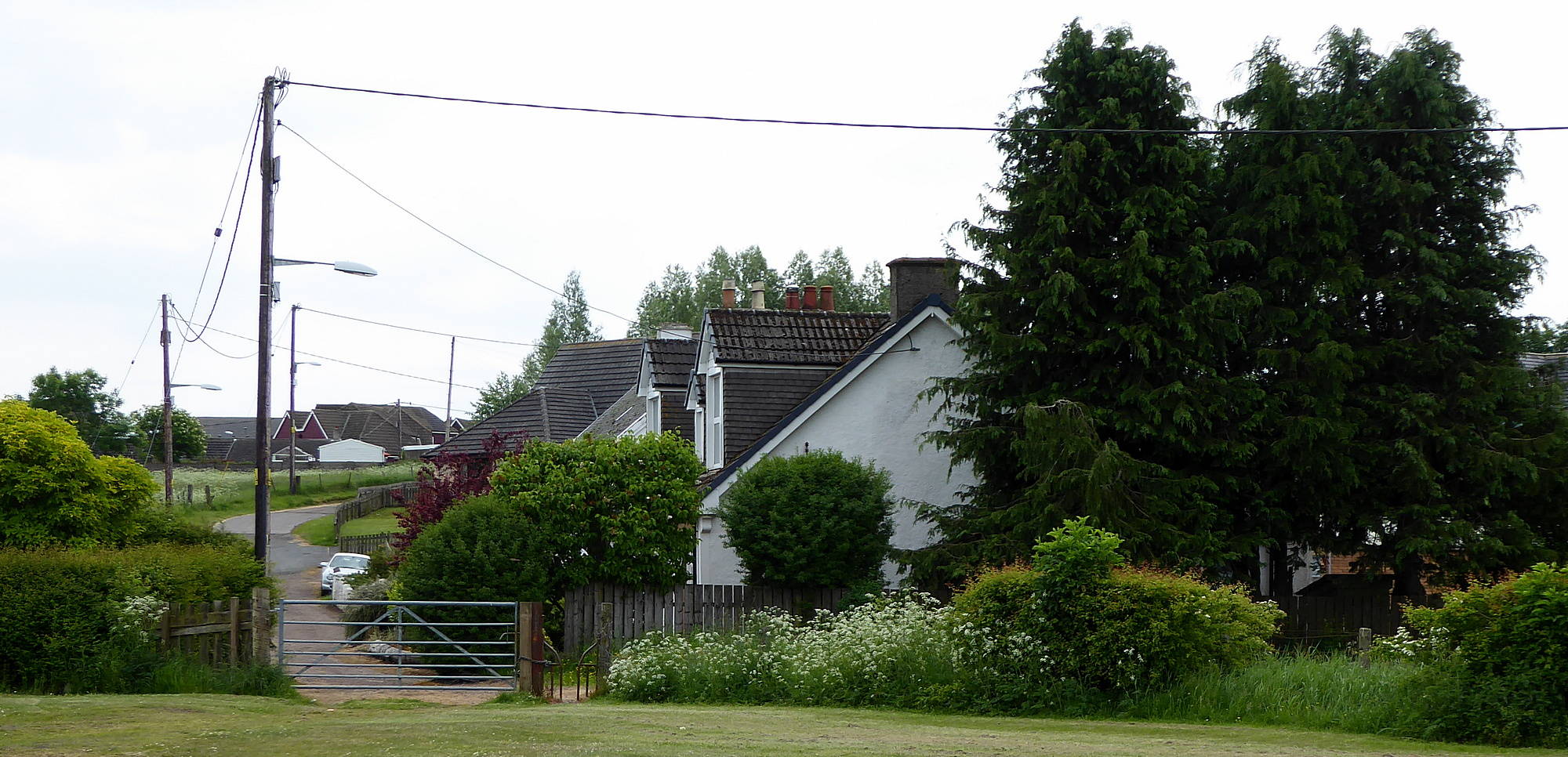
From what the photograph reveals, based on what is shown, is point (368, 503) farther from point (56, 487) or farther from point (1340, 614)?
point (1340, 614)

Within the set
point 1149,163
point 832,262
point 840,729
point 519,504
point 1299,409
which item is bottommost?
point 840,729

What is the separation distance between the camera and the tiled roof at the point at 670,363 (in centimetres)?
3375

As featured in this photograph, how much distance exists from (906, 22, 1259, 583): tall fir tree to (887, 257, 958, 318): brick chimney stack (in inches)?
184

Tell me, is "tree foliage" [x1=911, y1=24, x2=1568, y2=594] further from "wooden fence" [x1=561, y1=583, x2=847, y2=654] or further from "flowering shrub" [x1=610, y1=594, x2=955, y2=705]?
"flowering shrub" [x1=610, y1=594, x2=955, y2=705]

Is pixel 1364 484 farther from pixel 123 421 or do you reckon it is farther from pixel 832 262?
pixel 123 421

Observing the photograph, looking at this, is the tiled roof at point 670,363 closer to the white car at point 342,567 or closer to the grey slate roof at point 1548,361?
the white car at point 342,567

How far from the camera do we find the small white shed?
4149 inches

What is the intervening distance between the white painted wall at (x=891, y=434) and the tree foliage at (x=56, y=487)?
36.5 feet

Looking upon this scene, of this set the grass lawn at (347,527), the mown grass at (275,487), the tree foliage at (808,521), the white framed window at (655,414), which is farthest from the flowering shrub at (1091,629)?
the mown grass at (275,487)

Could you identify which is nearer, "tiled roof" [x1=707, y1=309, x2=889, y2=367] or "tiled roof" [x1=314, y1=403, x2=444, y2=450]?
"tiled roof" [x1=707, y1=309, x2=889, y2=367]

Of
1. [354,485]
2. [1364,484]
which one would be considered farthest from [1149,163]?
[354,485]

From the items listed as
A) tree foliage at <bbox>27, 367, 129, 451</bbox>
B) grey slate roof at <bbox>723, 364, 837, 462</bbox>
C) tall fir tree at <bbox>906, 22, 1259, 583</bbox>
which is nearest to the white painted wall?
grey slate roof at <bbox>723, 364, 837, 462</bbox>

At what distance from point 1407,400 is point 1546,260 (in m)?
4.09

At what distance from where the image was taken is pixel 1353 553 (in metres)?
25.0
